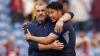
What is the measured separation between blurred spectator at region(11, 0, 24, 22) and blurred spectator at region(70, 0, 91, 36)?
63.7 inches

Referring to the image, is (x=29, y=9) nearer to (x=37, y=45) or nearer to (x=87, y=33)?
(x=87, y=33)

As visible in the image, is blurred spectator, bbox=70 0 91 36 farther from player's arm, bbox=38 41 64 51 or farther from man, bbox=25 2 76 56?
player's arm, bbox=38 41 64 51

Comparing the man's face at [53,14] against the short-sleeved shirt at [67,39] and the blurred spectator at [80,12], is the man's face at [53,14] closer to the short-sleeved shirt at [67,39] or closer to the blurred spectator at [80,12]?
the short-sleeved shirt at [67,39]

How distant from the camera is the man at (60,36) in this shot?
8531mm

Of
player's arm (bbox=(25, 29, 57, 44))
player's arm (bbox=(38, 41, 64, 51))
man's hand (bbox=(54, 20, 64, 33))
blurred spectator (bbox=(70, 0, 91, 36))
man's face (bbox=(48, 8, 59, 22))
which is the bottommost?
player's arm (bbox=(38, 41, 64, 51))

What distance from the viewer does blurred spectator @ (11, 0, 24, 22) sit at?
1647 centimetres

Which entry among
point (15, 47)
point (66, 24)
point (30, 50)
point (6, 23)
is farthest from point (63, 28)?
point (6, 23)

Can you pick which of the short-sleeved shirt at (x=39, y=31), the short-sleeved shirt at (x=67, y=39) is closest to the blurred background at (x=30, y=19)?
the short-sleeved shirt at (x=39, y=31)

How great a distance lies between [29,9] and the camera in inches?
632

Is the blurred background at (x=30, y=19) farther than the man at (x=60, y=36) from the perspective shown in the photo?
Yes

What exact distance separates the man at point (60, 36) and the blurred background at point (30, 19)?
6.43 m

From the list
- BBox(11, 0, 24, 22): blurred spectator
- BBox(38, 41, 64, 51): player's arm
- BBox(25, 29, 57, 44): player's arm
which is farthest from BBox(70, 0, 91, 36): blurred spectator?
BBox(38, 41, 64, 51): player's arm

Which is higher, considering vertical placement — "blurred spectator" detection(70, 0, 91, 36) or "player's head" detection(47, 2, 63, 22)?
"blurred spectator" detection(70, 0, 91, 36)

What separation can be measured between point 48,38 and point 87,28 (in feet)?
26.9
